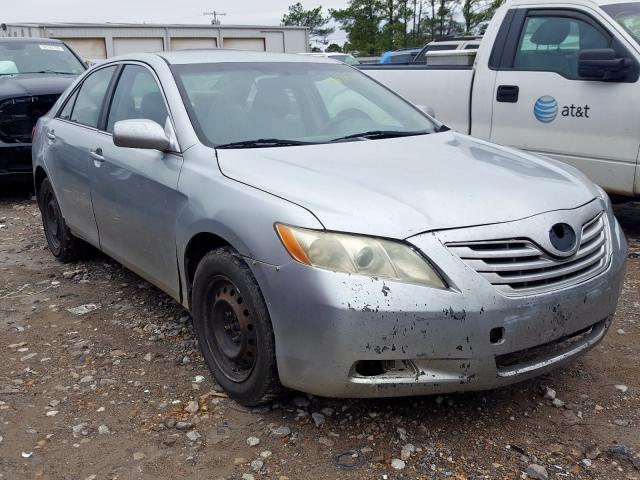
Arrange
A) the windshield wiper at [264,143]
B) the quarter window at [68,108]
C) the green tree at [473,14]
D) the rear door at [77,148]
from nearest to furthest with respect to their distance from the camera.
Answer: the windshield wiper at [264,143]
the rear door at [77,148]
the quarter window at [68,108]
the green tree at [473,14]

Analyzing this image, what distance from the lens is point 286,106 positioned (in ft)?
12.6

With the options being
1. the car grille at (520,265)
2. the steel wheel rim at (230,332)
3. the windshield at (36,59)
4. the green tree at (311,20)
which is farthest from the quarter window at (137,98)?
the green tree at (311,20)

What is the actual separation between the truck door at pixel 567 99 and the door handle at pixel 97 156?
339 cm

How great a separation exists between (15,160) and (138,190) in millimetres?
4623

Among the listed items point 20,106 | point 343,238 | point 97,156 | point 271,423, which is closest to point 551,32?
point 97,156

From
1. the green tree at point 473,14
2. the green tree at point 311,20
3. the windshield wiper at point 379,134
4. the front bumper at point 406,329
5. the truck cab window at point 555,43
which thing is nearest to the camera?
the front bumper at point 406,329

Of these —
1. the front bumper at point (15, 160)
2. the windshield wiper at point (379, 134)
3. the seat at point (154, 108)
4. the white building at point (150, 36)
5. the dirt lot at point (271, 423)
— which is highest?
the white building at point (150, 36)

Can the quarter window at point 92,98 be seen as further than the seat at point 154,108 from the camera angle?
Yes

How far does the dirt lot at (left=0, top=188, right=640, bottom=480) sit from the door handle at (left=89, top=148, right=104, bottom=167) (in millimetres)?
1048

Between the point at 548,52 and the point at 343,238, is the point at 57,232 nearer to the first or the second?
the point at 343,238

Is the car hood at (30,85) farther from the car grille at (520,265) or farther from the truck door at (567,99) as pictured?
the car grille at (520,265)

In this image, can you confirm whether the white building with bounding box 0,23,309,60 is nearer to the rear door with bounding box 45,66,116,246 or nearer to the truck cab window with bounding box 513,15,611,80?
the rear door with bounding box 45,66,116,246

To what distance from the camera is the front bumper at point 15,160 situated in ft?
24.8

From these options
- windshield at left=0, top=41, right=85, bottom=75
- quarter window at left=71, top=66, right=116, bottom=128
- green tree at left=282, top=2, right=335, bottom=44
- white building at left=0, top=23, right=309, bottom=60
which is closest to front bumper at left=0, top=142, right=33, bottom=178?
windshield at left=0, top=41, right=85, bottom=75
